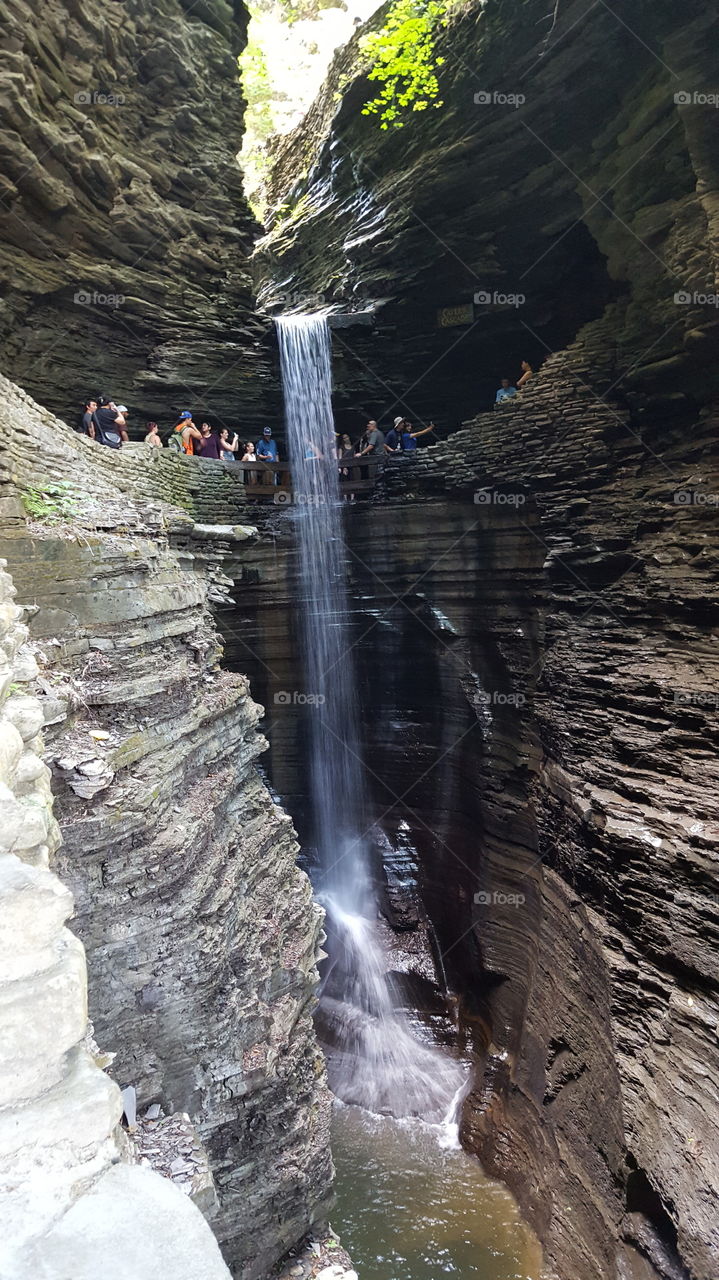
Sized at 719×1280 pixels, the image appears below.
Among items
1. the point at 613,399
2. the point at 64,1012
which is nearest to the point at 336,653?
the point at 613,399

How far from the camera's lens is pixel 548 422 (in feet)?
35.8

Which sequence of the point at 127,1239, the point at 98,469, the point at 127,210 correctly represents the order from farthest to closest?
the point at 127,210 < the point at 98,469 < the point at 127,1239

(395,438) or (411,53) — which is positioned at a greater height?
(411,53)

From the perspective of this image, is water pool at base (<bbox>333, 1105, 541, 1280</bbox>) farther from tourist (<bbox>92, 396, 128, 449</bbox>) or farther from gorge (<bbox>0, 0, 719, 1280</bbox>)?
tourist (<bbox>92, 396, 128, 449</bbox>)

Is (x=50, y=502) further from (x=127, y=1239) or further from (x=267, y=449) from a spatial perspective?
(x=267, y=449)

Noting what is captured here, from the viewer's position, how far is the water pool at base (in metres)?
7.64

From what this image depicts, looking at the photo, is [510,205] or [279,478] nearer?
[510,205]

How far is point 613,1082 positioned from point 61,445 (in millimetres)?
9352

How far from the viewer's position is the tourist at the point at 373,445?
45.4ft

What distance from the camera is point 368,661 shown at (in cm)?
1378

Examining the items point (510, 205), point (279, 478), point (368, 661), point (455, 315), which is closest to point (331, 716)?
point (368, 661)

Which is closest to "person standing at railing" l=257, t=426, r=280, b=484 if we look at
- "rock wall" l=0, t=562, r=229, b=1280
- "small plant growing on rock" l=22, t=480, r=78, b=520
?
"small plant growing on rock" l=22, t=480, r=78, b=520

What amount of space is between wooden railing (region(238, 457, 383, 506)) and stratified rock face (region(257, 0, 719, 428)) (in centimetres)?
289

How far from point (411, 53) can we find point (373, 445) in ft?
24.7
